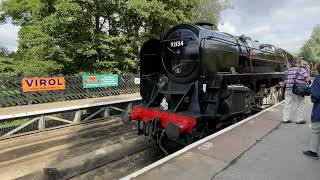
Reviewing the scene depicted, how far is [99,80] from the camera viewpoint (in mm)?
13742

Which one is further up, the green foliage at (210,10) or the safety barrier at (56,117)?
the green foliage at (210,10)

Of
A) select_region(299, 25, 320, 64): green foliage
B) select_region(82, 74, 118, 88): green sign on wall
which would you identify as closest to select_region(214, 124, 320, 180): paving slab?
select_region(82, 74, 118, 88): green sign on wall

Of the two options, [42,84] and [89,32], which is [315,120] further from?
[89,32]

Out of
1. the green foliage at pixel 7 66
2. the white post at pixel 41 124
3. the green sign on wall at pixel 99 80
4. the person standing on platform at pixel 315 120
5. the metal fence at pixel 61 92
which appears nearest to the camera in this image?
the person standing on platform at pixel 315 120

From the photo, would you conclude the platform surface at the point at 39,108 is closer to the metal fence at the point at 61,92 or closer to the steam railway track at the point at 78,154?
the metal fence at the point at 61,92

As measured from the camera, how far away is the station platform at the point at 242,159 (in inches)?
147

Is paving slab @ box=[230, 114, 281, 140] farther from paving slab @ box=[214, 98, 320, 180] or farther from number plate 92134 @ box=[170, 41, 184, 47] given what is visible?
number plate 92134 @ box=[170, 41, 184, 47]

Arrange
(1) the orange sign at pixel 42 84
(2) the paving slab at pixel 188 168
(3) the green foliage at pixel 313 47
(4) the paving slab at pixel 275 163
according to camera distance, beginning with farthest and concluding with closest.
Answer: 1. (3) the green foliage at pixel 313 47
2. (1) the orange sign at pixel 42 84
3. (4) the paving slab at pixel 275 163
4. (2) the paving slab at pixel 188 168

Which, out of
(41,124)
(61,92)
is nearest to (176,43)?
(41,124)

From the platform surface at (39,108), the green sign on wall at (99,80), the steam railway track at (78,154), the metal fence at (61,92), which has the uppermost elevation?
the green sign on wall at (99,80)

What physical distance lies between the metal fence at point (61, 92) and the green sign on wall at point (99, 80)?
0.20 metres

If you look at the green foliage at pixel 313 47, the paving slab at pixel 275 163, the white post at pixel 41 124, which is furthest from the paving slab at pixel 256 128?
the green foliage at pixel 313 47

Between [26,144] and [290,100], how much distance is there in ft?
22.5

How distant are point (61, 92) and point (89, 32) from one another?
520 cm
